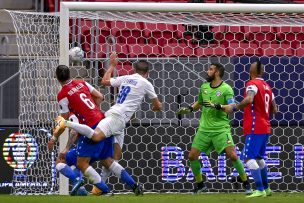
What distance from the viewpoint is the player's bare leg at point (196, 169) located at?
13.4 metres

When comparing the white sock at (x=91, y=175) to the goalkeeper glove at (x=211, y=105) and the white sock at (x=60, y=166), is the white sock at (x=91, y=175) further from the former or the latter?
the goalkeeper glove at (x=211, y=105)

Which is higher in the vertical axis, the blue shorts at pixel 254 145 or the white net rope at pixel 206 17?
the white net rope at pixel 206 17

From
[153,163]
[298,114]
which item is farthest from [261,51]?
[153,163]

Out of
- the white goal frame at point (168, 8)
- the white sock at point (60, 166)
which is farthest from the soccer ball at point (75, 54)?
the white sock at point (60, 166)

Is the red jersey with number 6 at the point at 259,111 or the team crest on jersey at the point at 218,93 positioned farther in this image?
the team crest on jersey at the point at 218,93

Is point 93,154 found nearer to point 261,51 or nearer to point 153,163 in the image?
point 153,163

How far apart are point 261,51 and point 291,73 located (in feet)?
3.82

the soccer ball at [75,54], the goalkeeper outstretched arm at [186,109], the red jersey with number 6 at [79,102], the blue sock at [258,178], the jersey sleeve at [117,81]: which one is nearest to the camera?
the red jersey with number 6 at [79,102]

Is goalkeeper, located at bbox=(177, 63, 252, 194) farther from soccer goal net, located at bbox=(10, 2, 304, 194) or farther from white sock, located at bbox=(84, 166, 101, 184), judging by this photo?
white sock, located at bbox=(84, 166, 101, 184)

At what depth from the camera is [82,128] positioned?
1195cm

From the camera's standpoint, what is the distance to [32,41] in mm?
15141

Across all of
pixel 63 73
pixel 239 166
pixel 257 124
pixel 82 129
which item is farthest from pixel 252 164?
pixel 63 73

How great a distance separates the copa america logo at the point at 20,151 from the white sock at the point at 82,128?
2742 millimetres

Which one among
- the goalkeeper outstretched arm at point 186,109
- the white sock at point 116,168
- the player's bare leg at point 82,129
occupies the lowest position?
the white sock at point 116,168
